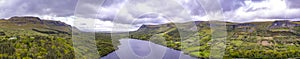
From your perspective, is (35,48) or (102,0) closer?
(102,0)

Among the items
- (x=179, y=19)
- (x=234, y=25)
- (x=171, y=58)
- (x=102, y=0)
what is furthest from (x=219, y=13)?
(x=234, y=25)

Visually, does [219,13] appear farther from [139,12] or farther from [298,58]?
[298,58]

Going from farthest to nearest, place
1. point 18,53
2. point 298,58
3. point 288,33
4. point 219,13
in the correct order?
1. point 288,33
2. point 298,58
3. point 18,53
4. point 219,13

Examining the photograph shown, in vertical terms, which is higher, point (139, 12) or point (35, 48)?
point (139, 12)

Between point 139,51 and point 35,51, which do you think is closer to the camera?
point 139,51

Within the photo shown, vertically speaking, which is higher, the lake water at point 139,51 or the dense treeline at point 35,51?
the lake water at point 139,51

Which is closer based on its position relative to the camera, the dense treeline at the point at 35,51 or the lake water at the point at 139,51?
the lake water at the point at 139,51

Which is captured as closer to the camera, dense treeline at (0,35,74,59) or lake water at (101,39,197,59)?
lake water at (101,39,197,59)

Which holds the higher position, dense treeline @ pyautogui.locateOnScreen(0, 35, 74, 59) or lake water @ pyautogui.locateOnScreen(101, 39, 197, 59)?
lake water @ pyautogui.locateOnScreen(101, 39, 197, 59)

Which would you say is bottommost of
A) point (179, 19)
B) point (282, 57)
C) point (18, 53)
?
point (282, 57)

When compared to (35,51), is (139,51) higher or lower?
higher

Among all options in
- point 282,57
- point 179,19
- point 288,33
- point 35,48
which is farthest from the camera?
point 288,33
